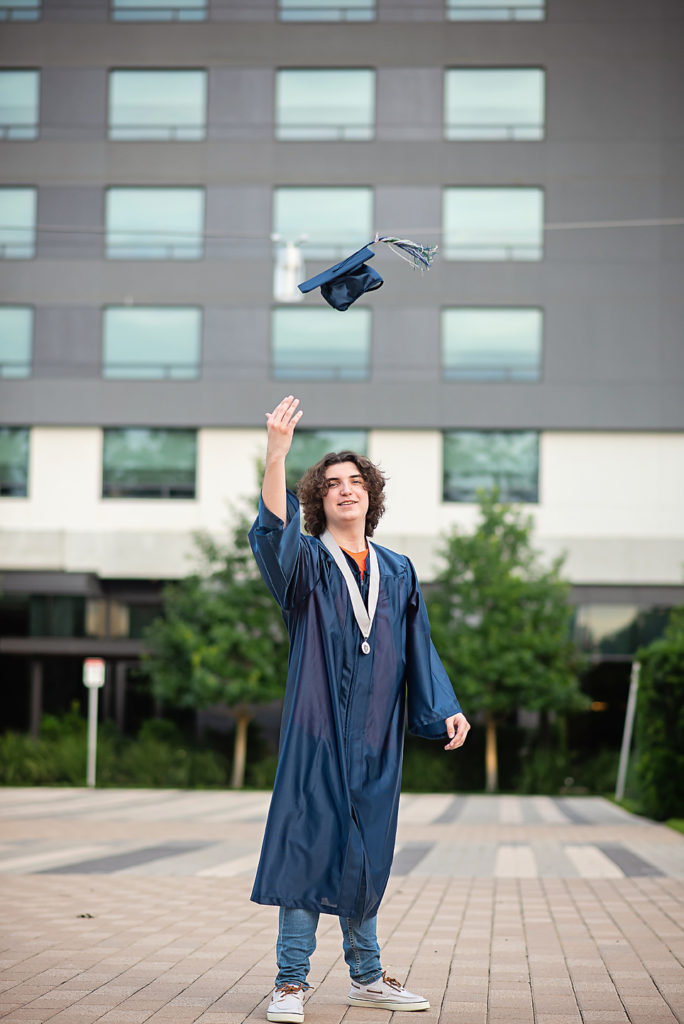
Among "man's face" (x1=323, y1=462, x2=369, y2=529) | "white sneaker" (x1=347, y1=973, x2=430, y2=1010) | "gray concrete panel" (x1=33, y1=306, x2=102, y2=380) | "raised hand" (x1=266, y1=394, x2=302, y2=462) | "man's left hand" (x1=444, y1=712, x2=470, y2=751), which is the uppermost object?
"gray concrete panel" (x1=33, y1=306, x2=102, y2=380)

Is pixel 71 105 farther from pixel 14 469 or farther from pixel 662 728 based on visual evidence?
pixel 662 728

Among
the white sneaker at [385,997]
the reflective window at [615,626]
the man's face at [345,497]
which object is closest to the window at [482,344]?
the reflective window at [615,626]

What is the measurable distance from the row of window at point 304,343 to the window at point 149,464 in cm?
143

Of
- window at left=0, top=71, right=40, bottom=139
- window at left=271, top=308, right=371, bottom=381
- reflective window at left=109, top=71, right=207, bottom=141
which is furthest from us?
window at left=0, top=71, right=40, bottom=139

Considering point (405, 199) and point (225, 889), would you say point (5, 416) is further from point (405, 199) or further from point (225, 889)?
point (225, 889)

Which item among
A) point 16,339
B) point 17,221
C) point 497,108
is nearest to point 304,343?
point 16,339

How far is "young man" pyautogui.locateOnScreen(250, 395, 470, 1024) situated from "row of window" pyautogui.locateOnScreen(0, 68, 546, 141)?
1110 inches

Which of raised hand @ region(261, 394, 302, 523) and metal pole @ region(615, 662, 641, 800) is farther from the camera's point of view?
metal pole @ region(615, 662, 641, 800)

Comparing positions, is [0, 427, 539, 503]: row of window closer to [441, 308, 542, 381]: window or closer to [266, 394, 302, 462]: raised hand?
[441, 308, 542, 381]: window

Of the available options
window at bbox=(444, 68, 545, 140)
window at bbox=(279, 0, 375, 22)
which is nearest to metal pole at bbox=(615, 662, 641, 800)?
window at bbox=(444, 68, 545, 140)

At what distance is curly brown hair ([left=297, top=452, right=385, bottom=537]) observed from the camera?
568cm

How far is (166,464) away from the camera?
32.2m

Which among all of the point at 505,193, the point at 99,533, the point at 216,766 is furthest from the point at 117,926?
the point at 505,193

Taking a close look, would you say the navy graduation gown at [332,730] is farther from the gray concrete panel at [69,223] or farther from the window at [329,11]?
the window at [329,11]
